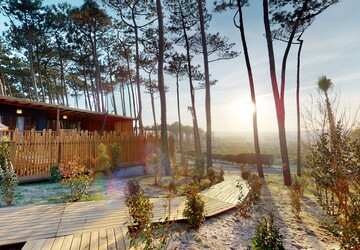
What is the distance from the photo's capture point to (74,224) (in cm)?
308

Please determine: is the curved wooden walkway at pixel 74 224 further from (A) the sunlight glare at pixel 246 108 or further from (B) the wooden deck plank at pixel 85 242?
(A) the sunlight glare at pixel 246 108

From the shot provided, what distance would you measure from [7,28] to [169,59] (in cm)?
1587

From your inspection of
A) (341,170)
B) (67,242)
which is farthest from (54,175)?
(341,170)

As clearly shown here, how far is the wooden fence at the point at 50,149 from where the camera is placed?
6191 mm

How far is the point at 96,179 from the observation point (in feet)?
24.9

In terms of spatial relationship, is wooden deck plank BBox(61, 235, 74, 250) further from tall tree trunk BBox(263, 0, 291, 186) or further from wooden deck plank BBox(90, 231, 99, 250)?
tall tree trunk BBox(263, 0, 291, 186)

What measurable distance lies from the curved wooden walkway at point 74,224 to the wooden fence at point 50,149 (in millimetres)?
2534

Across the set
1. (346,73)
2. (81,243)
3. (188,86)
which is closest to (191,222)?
(81,243)

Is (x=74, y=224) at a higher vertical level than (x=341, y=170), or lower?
lower

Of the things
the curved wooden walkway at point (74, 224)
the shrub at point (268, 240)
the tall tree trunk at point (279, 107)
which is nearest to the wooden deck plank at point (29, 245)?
the curved wooden walkway at point (74, 224)

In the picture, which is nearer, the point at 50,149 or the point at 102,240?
the point at 102,240

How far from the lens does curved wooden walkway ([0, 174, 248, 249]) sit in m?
2.54

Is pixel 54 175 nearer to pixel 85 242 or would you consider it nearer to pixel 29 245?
pixel 29 245

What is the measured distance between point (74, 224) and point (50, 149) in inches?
201
